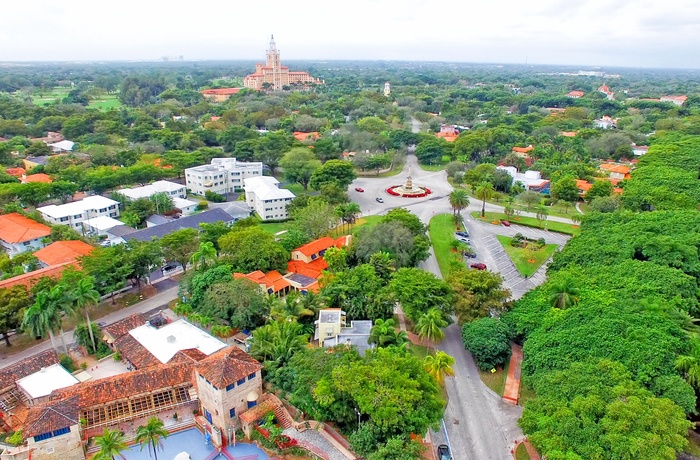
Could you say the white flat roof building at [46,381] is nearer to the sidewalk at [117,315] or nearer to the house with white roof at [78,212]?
the sidewalk at [117,315]

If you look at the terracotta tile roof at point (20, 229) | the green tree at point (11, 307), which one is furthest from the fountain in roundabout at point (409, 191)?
the green tree at point (11, 307)

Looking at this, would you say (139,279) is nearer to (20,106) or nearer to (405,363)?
(405,363)

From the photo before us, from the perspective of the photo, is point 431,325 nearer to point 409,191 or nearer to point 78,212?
point 409,191

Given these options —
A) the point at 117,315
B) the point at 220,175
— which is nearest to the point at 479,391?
the point at 117,315

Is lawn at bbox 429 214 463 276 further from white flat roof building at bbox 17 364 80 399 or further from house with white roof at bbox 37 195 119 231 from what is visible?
house with white roof at bbox 37 195 119 231

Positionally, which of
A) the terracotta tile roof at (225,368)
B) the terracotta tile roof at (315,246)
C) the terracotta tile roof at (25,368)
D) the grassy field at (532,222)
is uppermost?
the terracotta tile roof at (225,368)

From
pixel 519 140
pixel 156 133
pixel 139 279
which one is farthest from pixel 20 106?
pixel 519 140

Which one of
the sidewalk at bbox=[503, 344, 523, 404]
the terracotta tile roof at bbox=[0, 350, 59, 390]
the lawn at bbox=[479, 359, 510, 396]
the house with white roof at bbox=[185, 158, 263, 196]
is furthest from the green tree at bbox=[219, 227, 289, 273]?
the house with white roof at bbox=[185, 158, 263, 196]
